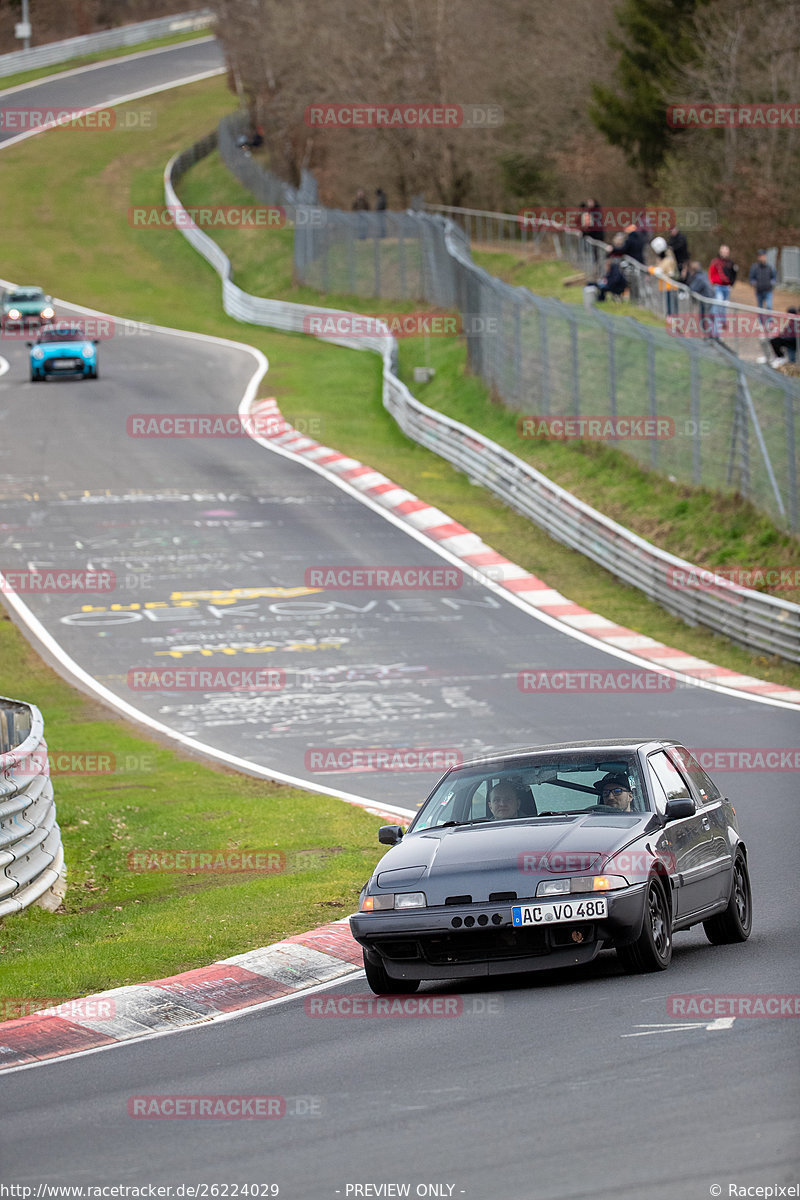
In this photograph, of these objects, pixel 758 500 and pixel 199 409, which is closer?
pixel 758 500

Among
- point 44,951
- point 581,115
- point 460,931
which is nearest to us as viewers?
point 460,931

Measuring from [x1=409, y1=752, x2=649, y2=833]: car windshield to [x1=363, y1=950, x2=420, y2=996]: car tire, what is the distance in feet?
3.42

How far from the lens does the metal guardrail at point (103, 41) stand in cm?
10006

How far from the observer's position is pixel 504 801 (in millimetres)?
9680

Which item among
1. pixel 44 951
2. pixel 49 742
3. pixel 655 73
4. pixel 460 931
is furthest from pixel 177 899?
pixel 655 73

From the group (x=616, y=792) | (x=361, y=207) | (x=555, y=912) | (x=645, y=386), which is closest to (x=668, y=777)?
(x=616, y=792)

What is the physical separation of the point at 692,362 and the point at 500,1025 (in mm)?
18305

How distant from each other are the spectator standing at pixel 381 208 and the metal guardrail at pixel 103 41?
4729 centimetres

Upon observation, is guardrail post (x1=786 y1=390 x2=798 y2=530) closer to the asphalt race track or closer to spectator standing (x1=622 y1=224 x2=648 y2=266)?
the asphalt race track

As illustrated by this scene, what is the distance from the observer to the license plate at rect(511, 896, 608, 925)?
335 inches

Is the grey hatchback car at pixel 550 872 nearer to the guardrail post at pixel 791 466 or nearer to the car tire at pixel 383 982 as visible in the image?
the car tire at pixel 383 982

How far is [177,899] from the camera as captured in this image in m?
12.8

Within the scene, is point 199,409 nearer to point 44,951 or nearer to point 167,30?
point 44,951

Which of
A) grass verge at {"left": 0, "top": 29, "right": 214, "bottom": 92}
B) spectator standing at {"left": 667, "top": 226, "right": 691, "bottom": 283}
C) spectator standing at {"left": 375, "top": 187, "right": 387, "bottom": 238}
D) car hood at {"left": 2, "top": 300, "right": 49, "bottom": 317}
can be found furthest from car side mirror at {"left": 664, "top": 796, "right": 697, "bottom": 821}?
grass verge at {"left": 0, "top": 29, "right": 214, "bottom": 92}
